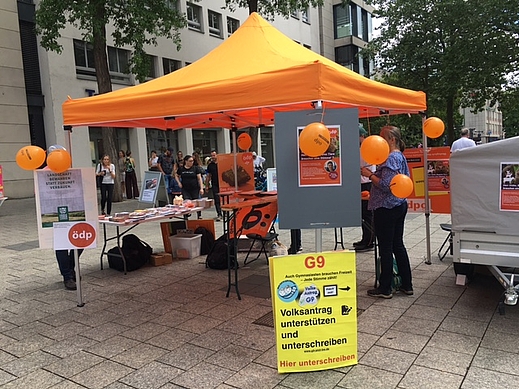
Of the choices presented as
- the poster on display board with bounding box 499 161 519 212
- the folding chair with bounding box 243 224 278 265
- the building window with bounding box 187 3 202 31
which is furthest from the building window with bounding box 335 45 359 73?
the poster on display board with bounding box 499 161 519 212

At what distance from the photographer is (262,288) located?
16.5 ft

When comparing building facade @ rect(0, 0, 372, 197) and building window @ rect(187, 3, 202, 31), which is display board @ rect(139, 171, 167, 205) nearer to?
building facade @ rect(0, 0, 372, 197)

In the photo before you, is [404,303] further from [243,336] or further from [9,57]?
[9,57]

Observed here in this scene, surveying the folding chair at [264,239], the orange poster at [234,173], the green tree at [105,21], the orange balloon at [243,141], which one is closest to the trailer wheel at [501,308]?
the folding chair at [264,239]

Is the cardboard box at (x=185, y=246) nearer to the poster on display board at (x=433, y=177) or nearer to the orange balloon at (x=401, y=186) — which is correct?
the poster on display board at (x=433, y=177)

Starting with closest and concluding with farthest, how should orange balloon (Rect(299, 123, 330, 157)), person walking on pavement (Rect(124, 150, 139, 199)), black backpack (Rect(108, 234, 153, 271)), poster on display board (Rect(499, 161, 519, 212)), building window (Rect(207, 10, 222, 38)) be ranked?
orange balloon (Rect(299, 123, 330, 157))
poster on display board (Rect(499, 161, 519, 212))
black backpack (Rect(108, 234, 153, 271))
person walking on pavement (Rect(124, 150, 139, 199))
building window (Rect(207, 10, 222, 38))

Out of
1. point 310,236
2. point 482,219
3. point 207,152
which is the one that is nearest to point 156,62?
point 207,152

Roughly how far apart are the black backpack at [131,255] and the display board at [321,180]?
3.42 meters

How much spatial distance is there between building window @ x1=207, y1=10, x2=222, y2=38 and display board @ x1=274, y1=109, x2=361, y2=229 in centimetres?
2146

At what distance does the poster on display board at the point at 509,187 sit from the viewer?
366cm

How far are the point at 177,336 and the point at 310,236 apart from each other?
4920 millimetres

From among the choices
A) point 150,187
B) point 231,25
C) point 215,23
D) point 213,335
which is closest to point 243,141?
point 150,187

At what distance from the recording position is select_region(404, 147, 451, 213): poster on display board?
19.3 ft

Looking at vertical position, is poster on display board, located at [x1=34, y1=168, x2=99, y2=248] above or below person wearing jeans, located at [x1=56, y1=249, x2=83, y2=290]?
above
